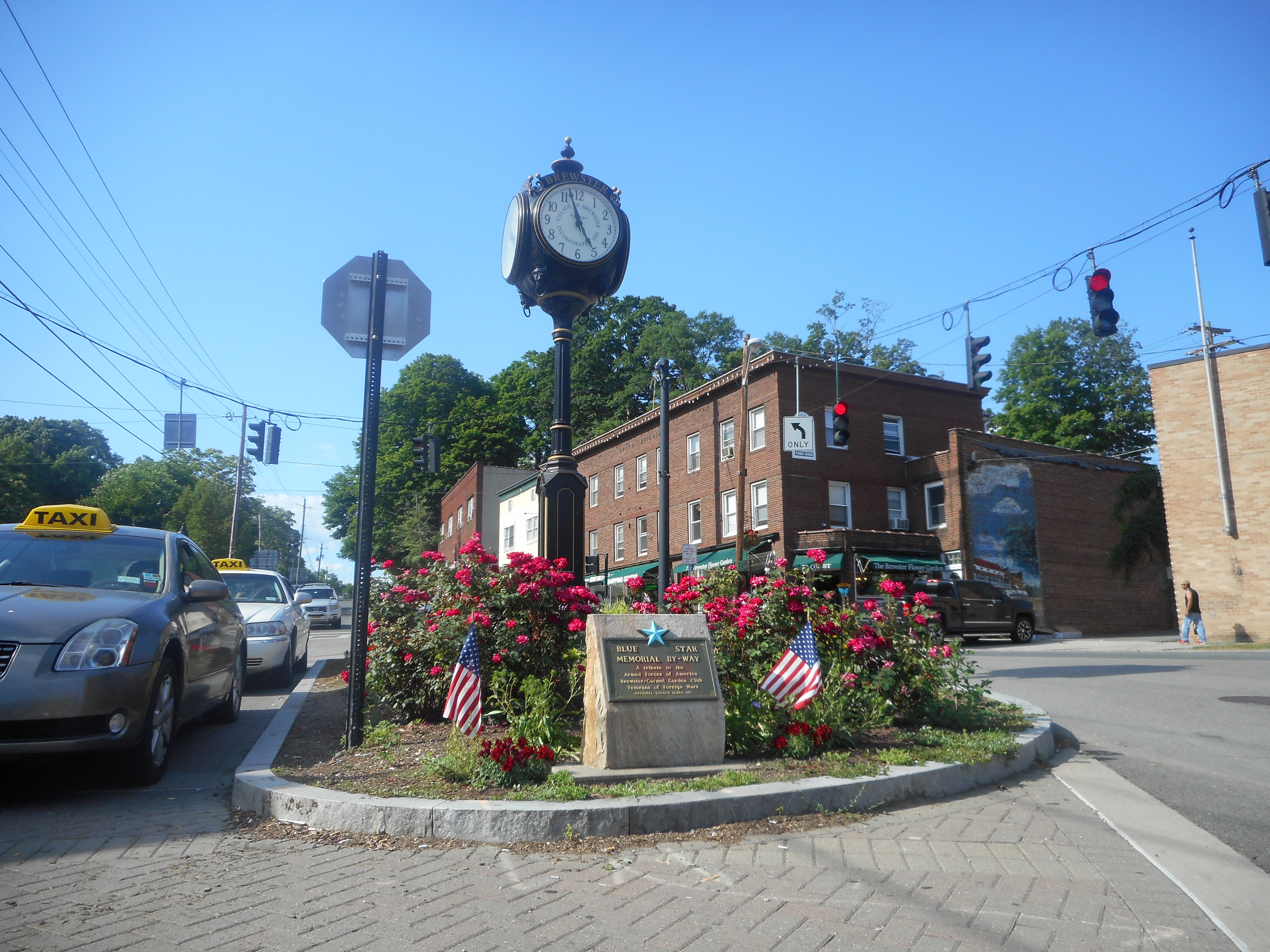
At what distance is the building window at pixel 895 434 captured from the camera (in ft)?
106

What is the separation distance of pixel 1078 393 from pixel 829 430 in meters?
29.1

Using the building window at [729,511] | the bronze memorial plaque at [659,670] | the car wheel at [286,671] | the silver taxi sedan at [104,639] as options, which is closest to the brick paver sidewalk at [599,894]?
the silver taxi sedan at [104,639]

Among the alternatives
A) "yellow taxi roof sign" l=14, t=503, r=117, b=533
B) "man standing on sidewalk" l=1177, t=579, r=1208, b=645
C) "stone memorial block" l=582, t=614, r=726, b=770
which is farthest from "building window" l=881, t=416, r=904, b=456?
"yellow taxi roof sign" l=14, t=503, r=117, b=533

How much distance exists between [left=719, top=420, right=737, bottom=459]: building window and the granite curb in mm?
27169

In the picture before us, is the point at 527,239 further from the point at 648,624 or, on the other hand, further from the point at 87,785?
the point at 87,785

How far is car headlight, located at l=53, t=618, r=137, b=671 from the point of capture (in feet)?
16.1

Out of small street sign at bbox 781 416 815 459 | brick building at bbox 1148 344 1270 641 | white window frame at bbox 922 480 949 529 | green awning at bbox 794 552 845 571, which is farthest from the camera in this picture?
white window frame at bbox 922 480 949 529

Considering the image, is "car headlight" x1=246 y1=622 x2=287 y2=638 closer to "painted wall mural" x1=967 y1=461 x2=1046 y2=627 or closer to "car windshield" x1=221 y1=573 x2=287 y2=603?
"car windshield" x1=221 y1=573 x2=287 y2=603

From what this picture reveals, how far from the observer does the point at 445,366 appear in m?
60.8

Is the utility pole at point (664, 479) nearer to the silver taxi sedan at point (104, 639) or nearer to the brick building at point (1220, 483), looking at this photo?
the silver taxi sedan at point (104, 639)

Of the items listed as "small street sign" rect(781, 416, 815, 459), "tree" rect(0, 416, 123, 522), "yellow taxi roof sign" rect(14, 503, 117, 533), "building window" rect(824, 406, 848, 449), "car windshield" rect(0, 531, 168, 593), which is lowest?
"car windshield" rect(0, 531, 168, 593)

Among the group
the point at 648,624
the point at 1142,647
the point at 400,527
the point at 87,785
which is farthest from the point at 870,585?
the point at 400,527

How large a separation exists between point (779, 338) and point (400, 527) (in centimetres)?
2871

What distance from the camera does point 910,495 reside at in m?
31.9
